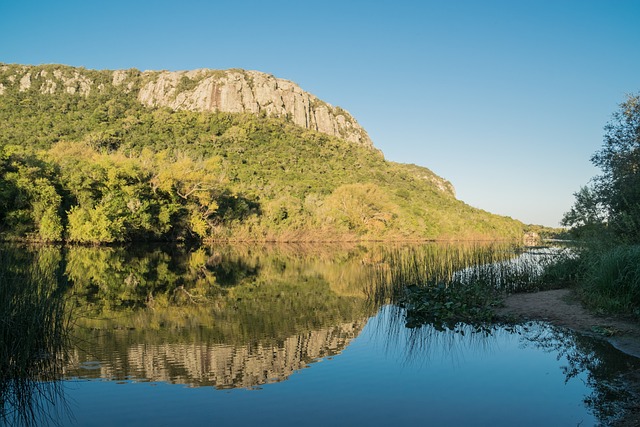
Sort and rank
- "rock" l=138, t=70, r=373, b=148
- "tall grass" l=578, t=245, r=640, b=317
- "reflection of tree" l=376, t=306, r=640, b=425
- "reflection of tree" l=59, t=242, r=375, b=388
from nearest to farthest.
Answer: "reflection of tree" l=376, t=306, r=640, b=425 → "reflection of tree" l=59, t=242, r=375, b=388 → "tall grass" l=578, t=245, r=640, b=317 → "rock" l=138, t=70, r=373, b=148

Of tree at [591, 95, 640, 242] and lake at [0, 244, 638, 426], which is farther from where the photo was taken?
tree at [591, 95, 640, 242]

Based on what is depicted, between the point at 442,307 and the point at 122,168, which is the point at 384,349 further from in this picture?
the point at 122,168

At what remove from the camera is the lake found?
5.28 metres

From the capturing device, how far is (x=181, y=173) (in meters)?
42.7

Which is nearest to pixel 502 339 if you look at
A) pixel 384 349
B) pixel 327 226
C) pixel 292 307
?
pixel 384 349

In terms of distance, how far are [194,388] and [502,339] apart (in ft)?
18.9

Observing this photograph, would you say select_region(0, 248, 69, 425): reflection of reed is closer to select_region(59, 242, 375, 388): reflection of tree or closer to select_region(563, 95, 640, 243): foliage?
select_region(59, 242, 375, 388): reflection of tree

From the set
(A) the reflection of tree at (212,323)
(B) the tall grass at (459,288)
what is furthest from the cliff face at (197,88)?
(B) the tall grass at (459,288)

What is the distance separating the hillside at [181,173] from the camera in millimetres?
35188

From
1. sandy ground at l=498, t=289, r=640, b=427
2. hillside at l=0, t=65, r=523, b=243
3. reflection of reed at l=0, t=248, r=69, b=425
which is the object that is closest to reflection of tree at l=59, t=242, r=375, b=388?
reflection of reed at l=0, t=248, r=69, b=425

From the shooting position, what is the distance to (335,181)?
6519 centimetres

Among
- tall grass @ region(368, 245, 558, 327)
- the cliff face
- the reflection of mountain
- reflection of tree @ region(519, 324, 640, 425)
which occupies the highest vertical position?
the cliff face

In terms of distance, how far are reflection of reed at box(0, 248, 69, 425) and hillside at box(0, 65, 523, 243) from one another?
30.1 metres

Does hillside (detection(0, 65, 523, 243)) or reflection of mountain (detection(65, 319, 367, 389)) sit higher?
hillside (detection(0, 65, 523, 243))
